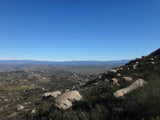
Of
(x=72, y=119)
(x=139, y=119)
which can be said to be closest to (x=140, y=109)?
(x=139, y=119)

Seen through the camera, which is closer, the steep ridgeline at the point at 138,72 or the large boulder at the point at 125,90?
the large boulder at the point at 125,90

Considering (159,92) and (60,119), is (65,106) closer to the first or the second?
(60,119)

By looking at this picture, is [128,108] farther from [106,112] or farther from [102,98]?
[102,98]

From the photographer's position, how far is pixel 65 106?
6.46 m

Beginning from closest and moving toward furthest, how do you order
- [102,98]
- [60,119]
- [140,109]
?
[140,109], [60,119], [102,98]

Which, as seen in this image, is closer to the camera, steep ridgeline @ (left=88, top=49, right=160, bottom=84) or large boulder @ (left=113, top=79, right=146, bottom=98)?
large boulder @ (left=113, top=79, right=146, bottom=98)

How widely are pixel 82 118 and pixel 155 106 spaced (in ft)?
7.96

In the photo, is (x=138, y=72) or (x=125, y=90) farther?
(x=138, y=72)

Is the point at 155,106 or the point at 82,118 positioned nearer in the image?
the point at 155,106

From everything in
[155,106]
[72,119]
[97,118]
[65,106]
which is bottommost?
[65,106]

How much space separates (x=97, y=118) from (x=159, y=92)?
2.28 meters

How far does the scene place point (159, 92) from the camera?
11.6ft

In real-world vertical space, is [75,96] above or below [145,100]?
below

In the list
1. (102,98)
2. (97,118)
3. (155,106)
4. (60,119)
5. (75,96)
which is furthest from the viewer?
(75,96)
